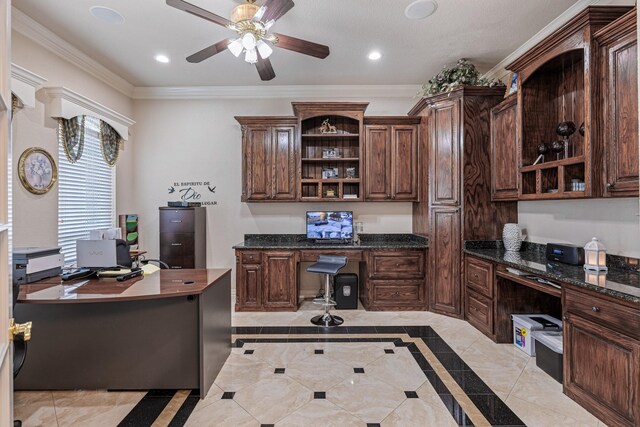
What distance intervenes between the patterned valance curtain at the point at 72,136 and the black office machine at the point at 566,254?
511 cm

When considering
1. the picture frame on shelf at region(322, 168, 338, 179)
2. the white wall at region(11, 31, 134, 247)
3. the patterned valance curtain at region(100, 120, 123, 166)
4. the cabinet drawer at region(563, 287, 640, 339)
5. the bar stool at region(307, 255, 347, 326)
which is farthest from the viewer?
the picture frame on shelf at region(322, 168, 338, 179)

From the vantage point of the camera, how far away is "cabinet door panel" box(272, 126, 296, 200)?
4438mm

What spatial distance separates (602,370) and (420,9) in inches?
125

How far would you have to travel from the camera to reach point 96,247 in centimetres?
259

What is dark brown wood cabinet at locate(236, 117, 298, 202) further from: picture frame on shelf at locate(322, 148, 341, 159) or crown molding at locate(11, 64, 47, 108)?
crown molding at locate(11, 64, 47, 108)

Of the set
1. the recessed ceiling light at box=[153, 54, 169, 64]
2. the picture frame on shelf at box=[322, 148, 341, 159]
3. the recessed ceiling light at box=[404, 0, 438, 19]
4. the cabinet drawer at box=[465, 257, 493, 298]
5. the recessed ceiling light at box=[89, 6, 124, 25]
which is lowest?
the cabinet drawer at box=[465, 257, 493, 298]

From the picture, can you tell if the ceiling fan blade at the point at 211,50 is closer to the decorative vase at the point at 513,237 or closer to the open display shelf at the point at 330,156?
the open display shelf at the point at 330,156

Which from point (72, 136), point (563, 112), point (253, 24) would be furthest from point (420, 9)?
point (72, 136)

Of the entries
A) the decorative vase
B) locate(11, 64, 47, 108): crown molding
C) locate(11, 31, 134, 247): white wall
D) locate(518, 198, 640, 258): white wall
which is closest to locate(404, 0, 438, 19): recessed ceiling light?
locate(518, 198, 640, 258): white wall

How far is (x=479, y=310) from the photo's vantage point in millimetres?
3482

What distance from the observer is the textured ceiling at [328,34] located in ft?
9.43

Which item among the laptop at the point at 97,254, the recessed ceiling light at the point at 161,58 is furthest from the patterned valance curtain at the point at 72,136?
the laptop at the point at 97,254

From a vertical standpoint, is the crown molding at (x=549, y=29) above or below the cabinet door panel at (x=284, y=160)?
above

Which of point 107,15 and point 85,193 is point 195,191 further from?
point 107,15
